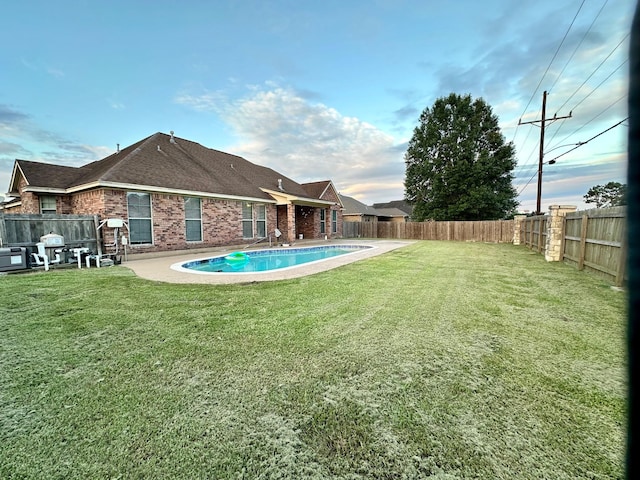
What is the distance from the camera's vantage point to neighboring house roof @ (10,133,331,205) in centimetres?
1079

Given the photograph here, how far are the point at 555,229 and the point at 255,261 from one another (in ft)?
33.9

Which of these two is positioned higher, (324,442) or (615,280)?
(615,280)

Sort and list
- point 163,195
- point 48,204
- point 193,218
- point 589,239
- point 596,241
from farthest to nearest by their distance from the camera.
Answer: point 193,218 → point 48,204 → point 163,195 → point 589,239 → point 596,241

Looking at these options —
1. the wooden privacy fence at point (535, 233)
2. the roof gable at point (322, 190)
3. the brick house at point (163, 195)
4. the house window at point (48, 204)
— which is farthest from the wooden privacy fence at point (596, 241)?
the house window at point (48, 204)

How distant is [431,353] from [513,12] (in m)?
9.31

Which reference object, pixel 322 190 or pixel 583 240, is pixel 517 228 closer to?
pixel 583 240

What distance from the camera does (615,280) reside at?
5801 millimetres

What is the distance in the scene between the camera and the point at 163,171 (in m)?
12.2

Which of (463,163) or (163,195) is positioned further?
(463,163)

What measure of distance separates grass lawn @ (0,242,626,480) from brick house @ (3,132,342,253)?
6.28 metres

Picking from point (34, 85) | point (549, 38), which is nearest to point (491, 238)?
point (549, 38)

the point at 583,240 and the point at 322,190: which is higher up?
the point at 322,190

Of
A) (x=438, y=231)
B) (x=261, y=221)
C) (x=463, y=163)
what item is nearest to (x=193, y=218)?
(x=261, y=221)

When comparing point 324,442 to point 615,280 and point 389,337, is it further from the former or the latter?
point 615,280
